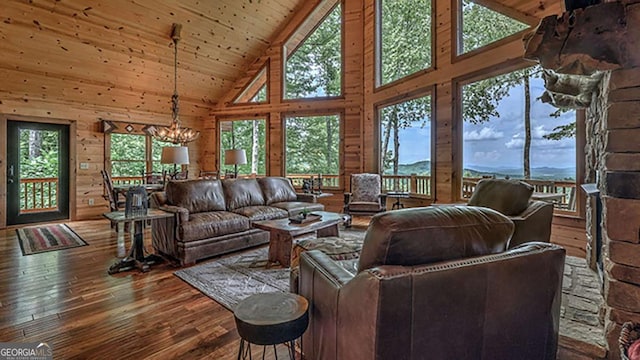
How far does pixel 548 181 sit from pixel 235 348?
4.58m

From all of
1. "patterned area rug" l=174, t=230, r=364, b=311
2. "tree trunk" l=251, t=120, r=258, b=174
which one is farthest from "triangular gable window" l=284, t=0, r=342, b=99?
"patterned area rug" l=174, t=230, r=364, b=311

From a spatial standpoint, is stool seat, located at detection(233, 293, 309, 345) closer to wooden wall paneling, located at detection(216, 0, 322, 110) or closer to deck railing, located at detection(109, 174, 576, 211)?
deck railing, located at detection(109, 174, 576, 211)

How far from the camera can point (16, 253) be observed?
13.5ft

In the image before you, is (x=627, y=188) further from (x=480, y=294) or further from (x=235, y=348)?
(x=235, y=348)

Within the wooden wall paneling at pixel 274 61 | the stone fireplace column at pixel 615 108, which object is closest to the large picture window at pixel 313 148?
the wooden wall paneling at pixel 274 61

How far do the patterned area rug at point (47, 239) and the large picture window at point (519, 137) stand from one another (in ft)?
19.7

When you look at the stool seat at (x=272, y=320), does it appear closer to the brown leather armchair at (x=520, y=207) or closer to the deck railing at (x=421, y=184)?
the brown leather armchair at (x=520, y=207)

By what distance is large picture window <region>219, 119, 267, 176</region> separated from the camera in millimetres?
8117

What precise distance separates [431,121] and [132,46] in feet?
18.4

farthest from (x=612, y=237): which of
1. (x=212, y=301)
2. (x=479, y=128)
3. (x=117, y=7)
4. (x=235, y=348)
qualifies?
(x=117, y=7)

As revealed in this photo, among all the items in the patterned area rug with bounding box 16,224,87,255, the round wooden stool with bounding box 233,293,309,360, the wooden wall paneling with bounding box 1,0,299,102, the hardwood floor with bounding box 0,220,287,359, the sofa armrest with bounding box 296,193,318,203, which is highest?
the wooden wall paneling with bounding box 1,0,299,102

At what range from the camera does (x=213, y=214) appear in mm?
4176

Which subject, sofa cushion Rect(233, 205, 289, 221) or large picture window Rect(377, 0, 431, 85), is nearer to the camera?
sofa cushion Rect(233, 205, 289, 221)

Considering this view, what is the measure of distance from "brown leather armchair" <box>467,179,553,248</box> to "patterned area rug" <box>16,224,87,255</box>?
211 inches
